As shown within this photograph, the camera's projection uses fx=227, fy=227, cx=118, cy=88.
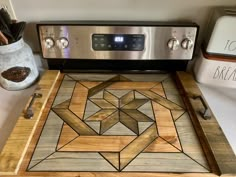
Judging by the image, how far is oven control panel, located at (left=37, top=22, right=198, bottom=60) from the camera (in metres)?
Result: 0.77

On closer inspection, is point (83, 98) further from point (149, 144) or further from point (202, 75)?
point (202, 75)

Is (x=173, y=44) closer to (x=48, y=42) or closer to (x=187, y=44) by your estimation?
(x=187, y=44)

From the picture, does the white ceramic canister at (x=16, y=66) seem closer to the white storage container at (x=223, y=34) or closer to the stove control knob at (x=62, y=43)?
the stove control knob at (x=62, y=43)

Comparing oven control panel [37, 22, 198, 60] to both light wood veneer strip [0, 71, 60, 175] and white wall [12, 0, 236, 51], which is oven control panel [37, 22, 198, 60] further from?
light wood veneer strip [0, 71, 60, 175]

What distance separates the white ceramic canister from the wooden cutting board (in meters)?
0.06

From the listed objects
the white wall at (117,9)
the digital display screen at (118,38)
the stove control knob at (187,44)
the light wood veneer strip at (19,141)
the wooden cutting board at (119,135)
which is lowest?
the wooden cutting board at (119,135)

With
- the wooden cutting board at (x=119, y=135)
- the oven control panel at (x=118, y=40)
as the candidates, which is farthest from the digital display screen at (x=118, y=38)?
the wooden cutting board at (x=119, y=135)

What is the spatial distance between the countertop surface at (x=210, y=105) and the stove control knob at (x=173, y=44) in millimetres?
170

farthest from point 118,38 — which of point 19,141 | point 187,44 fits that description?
point 19,141

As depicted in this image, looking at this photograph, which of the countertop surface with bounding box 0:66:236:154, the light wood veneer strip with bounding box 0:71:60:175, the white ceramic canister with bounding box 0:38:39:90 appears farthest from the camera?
the white ceramic canister with bounding box 0:38:39:90

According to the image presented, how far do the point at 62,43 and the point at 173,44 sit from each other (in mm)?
384

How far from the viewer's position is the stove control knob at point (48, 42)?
0.78 m

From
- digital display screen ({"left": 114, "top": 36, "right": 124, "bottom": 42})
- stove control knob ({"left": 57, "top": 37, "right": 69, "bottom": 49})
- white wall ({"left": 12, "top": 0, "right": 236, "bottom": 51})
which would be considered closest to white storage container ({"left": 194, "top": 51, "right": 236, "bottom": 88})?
white wall ({"left": 12, "top": 0, "right": 236, "bottom": 51})

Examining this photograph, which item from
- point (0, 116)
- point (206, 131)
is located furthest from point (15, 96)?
point (206, 131)
